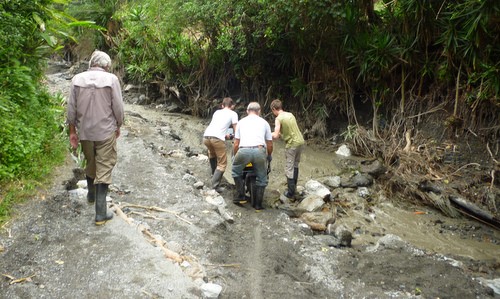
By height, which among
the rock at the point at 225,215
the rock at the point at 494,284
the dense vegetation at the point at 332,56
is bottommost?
the rock at the point at 494,284

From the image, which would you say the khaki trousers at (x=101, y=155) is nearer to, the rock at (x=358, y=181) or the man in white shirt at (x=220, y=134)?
the man in white shirt at (x=220, y=134)

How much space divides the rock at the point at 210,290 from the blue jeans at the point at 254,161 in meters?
2.94

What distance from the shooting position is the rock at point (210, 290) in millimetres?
3333

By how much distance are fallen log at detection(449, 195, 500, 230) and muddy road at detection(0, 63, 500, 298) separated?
0.14 meters

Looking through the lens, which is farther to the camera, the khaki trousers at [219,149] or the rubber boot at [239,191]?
the khaki trousers at [219,149]

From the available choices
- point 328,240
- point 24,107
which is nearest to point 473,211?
point 328,240

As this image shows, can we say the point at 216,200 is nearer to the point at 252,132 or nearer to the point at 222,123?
the point at 252,132

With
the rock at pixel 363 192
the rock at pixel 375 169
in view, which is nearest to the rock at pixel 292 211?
the rock at pixel 363 192

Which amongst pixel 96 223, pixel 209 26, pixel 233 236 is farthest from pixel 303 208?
pixel 209 26

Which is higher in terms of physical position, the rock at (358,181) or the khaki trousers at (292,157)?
the khaki trousers at (292,157)

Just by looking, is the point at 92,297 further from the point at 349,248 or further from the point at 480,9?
the point at 480,9

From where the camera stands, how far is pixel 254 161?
Answer: 6.22 m

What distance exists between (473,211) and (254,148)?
13.1ft

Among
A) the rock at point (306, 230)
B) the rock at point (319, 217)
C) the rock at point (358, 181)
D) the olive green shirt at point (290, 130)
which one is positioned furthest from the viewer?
the rock at point (358, 181)
